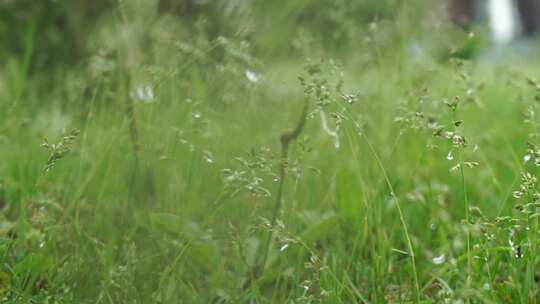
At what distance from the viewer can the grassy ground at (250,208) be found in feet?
3.49

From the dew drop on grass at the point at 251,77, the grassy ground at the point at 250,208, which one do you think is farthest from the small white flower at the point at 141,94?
the dew drop on grass at the point at 251,77

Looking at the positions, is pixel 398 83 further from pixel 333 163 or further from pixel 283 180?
pixel 283 180

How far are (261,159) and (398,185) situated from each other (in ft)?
2.30

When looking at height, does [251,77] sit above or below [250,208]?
above

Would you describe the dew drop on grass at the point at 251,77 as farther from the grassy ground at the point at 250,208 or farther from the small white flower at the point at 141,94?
the small white flower at the point at 141,94

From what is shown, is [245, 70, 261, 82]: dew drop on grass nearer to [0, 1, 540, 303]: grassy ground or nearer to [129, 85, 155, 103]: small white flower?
[0, 1, 540, 303]: grassy ground

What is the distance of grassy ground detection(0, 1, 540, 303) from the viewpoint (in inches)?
41.9

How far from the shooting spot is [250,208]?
3.85ft

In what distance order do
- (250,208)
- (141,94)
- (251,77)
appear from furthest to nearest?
(141,94)
(251,77)
(250,208)

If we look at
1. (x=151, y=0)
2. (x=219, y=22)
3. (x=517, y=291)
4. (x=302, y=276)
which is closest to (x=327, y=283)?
(x=302, y=276)

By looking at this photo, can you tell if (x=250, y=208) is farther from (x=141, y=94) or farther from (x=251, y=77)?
(x=141, y=94)

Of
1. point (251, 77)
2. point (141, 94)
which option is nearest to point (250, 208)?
point (251, 77)

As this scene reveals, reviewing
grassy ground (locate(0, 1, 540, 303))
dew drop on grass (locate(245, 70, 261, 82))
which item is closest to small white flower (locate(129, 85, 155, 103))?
grassy ground (locate(0, 1, 540, 303))

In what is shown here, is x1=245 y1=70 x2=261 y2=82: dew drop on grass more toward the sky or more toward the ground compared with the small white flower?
more toward the sky
